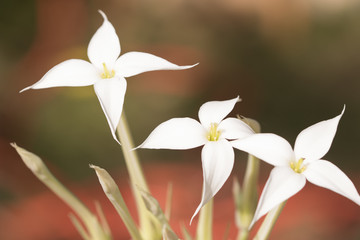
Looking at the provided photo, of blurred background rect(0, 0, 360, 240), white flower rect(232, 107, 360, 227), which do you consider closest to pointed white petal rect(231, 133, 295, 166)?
white flower rect(232, 107, 360, 227)

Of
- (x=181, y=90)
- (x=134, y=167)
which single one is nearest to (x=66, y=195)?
(x=134, y=167)

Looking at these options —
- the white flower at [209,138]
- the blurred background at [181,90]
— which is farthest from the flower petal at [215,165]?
the blurred background at [181,90]

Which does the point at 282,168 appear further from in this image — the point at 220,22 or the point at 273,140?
the point at 220,22

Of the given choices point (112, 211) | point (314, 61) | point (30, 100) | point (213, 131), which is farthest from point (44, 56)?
point (213, 131)

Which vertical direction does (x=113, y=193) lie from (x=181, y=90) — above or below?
above

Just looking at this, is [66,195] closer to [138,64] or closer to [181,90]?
[138,64]

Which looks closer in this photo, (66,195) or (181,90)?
(66,195)
